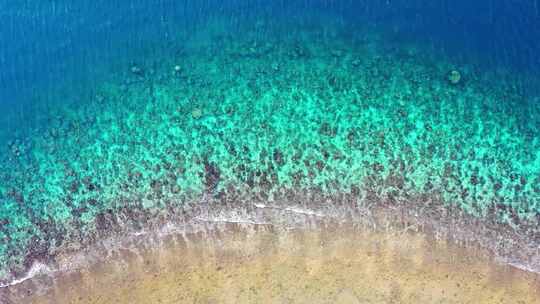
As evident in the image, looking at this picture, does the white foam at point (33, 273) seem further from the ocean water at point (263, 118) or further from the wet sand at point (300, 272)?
the wet sand at point (300, 272)

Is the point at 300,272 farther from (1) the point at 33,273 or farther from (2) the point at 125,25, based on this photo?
(2) the point at 125,25

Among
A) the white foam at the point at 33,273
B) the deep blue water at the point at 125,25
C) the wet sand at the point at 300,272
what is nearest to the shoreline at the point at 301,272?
the wet sand at the point at 300,272

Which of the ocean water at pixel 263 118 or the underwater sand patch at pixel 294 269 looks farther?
the ocean water at pixel 263 118

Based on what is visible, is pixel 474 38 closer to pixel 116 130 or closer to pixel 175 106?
pixel 175 106

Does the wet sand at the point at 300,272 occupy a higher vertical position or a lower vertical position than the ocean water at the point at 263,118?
lower

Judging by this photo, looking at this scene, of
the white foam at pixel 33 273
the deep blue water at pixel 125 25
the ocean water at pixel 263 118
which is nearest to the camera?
the white foam at pixel 33 273

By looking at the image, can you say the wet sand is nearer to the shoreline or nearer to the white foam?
the shoreline

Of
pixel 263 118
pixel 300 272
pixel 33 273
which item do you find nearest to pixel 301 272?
pixel 300 272
